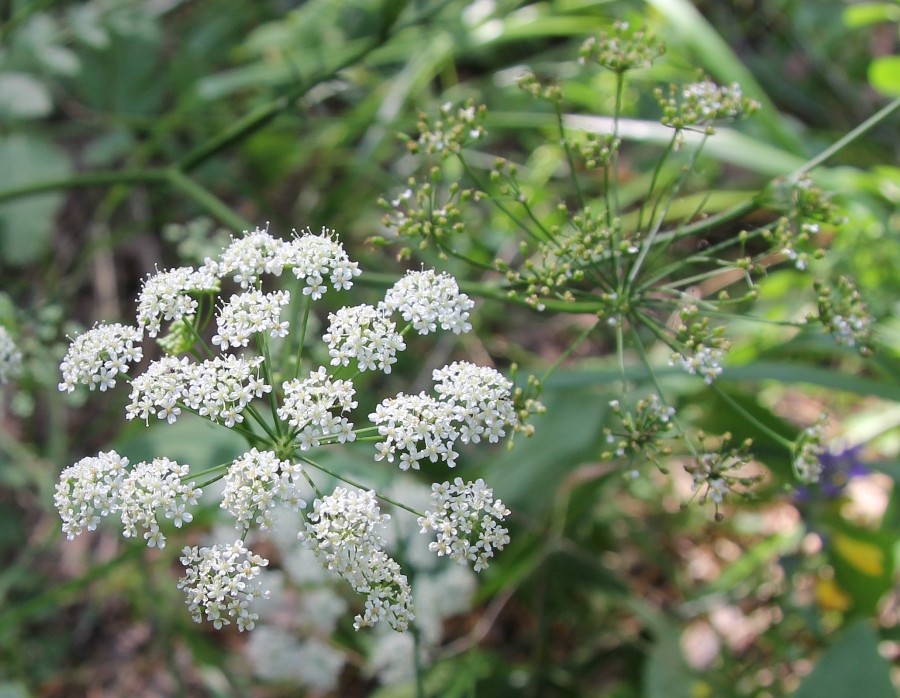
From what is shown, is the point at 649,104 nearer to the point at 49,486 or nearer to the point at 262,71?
the point at 262,71

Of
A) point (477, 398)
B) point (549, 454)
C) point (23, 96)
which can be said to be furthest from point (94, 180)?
point (477, 398)

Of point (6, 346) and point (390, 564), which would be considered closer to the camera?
point (390, 564)

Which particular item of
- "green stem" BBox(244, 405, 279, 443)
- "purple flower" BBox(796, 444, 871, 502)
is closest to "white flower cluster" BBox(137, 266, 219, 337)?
"green stem" BBox(244, 405, 279, 443)

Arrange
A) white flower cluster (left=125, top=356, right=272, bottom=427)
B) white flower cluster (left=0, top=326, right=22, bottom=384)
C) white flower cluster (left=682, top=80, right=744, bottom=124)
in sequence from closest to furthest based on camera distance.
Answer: white flower cluster (left=125, top=356, right=272, bottom=427) → white flower cluster (left=682, top=80, right=744, bottom=124) → white flower cluster (left=0, top=326, right=22, bottom=384)

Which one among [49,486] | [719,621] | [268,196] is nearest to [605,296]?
[719,621]

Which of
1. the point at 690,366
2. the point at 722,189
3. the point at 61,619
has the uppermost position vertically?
the point at 722,189

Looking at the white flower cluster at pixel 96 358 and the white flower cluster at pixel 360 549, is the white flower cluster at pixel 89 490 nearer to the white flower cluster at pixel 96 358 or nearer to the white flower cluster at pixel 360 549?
the white flower cluster at pixel 96 358

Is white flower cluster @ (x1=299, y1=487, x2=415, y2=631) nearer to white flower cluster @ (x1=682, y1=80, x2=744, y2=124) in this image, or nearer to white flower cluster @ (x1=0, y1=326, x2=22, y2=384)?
white flower cluster @ (x1=0, y1=326, x2=22, y2=384)

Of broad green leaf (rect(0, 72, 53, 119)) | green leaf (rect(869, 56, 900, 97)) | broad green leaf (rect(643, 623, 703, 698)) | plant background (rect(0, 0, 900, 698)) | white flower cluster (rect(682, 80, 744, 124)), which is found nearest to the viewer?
white flower cluster (rect(682, 80, 744, 124))

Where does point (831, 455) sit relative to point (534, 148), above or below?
below
